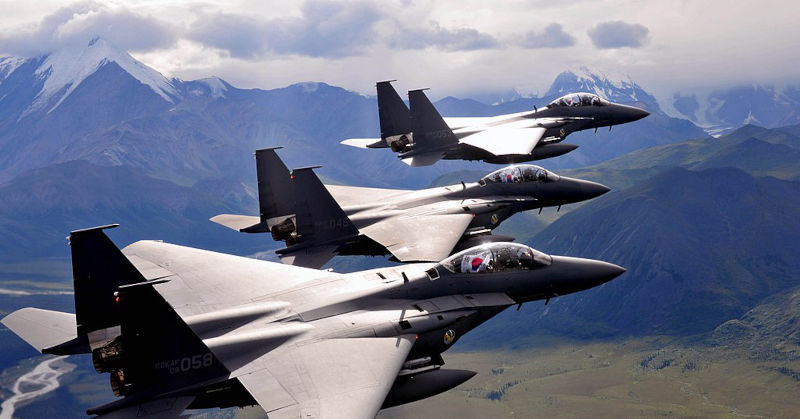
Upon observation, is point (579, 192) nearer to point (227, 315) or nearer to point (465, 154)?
point (465, 154)

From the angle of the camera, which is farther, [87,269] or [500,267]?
[500,267]

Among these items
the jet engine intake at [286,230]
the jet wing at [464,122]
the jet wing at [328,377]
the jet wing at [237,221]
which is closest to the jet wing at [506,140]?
the jet wing at [464,122]

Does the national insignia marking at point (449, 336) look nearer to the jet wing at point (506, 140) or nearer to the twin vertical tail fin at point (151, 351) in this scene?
the twin vertical tail fin at point (151, 351)

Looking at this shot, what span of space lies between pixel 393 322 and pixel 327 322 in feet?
7.53

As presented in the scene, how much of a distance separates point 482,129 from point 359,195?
49.0ft

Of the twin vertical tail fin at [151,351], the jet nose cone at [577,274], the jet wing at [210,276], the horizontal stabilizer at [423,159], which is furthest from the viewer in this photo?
the horizontal stabilizer at [423,159]

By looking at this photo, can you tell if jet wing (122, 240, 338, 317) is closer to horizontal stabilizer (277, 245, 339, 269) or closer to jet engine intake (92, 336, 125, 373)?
horizontal stabilizer (277, 245, 339, 269)

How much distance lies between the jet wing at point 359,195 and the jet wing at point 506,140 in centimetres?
811

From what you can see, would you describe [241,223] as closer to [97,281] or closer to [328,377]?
[97,281]

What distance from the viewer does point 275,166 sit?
112ft

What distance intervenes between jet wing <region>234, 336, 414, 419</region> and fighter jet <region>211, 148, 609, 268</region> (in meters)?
10.0

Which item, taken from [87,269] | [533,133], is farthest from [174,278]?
[533,133]

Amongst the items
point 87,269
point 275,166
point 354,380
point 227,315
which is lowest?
point 354,380

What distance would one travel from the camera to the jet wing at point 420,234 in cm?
3038
